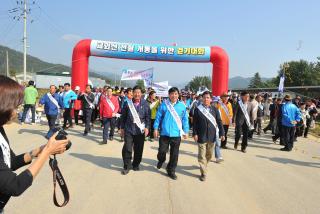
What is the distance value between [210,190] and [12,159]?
414 cm

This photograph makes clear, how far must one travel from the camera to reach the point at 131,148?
6992 mm

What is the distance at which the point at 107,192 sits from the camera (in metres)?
5.44

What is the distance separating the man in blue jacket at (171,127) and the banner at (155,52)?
10.9 m

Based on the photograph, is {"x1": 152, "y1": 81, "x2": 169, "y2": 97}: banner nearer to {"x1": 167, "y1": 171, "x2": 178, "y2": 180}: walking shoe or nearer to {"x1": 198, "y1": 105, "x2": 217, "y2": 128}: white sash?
{"x1": 198, "y1": 105, "x2": 217, "y2": 128}: white sash

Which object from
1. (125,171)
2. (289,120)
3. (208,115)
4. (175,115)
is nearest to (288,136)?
(289,120)

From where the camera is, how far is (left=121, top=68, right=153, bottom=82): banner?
57.7ft

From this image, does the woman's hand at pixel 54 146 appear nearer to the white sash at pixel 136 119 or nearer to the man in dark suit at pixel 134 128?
the man in dark suit at pixel 134 128

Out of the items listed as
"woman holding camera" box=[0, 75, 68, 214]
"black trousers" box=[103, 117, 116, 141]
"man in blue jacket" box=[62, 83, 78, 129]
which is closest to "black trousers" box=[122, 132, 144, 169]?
"black trousers" box=[103, 117, 116, 141]

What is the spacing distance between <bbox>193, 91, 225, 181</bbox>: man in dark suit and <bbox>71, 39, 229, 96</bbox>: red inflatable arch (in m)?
10.7

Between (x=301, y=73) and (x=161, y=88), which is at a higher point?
(x=301, y=73)

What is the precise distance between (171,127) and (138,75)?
1167 centimetres

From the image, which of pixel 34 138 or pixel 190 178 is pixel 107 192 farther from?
pixel 34 138

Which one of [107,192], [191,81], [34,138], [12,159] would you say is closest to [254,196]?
[107,192]

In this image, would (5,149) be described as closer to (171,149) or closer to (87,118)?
(171,149)
